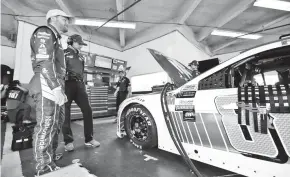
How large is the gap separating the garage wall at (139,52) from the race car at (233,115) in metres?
5.21

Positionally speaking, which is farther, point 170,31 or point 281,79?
point 170,31

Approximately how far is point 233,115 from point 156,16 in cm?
672

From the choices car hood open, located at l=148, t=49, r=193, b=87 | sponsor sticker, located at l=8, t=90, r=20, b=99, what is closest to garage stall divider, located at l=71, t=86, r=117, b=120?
sponsor sticker, located at l=8, t=90, r=20, b=99

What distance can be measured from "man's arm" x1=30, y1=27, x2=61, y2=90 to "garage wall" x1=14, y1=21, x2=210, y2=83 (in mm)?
4748

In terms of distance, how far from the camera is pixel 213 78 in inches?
62.2

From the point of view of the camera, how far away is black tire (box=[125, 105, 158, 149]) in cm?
209

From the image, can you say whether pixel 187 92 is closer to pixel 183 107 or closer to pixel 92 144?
pixel 183 107

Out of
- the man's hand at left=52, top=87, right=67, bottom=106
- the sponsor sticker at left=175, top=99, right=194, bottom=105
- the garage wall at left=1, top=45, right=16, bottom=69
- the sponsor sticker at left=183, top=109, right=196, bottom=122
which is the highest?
the garage wall at left=1, top=45, right=16, bottom=69

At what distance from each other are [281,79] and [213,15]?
626 cm

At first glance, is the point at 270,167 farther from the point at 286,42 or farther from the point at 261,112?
the point at 286,42

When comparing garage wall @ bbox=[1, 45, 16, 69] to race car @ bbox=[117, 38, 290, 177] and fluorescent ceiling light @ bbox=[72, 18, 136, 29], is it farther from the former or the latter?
race car @ bbox=[117, 38, 290, 177]

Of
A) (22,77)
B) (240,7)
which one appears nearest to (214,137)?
(22,77)

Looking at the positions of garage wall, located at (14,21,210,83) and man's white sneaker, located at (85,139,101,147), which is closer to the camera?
man's white sneaker, located at (85,139,101,147)

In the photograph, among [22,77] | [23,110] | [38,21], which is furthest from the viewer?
[38,21]
